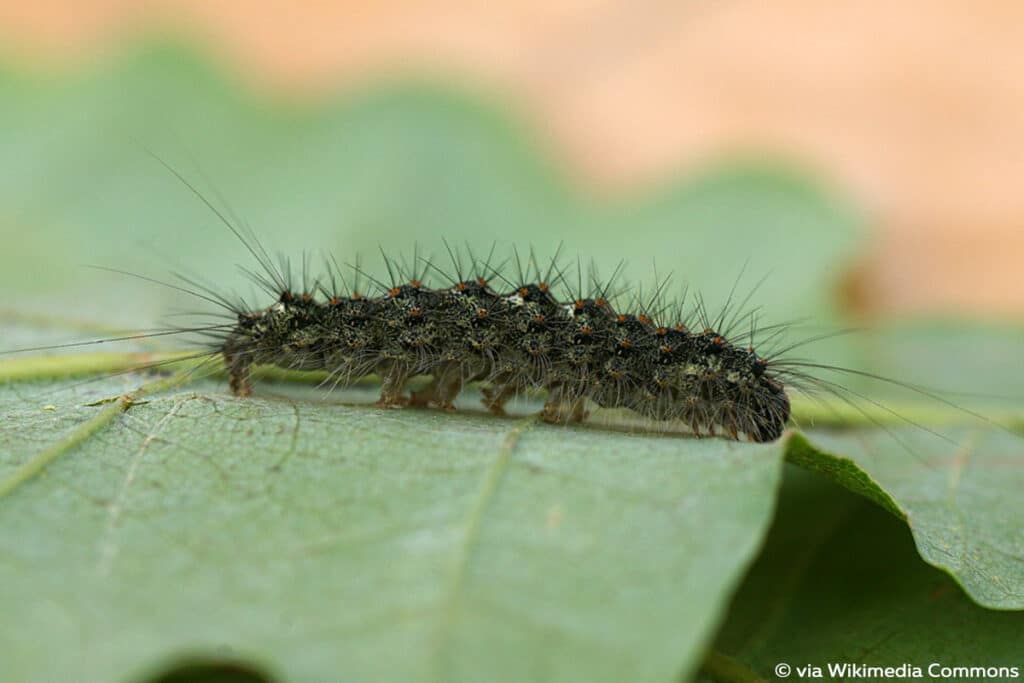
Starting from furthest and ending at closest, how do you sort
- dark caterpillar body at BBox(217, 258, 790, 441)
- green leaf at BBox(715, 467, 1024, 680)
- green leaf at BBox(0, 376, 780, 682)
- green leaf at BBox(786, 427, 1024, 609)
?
dark caterpillar body at BBox(217, 258, 790, 441)
green leaf at BBox(715, 467, 1024, 680)
green leaf at BBox(786, 427, 1024, 609)
green leaf at BBox(0, 376, 780, 682)

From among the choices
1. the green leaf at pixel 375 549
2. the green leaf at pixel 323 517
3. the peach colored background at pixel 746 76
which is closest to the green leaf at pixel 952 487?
the green leaf at pixel 323 517

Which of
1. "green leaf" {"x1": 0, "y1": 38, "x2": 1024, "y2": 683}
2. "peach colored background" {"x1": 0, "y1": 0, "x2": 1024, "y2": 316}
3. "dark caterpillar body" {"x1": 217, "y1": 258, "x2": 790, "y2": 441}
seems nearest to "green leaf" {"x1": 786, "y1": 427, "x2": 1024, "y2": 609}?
"green leaf" {"x1": 0, "y1": 38, "x2": 1024, "y2": 683}

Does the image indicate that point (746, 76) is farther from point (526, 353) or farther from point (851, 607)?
point (851, 607)

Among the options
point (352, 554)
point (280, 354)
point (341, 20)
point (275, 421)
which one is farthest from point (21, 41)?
point (352, 554)

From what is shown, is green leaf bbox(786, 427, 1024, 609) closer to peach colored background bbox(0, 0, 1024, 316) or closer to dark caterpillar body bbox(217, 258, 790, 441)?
dark caterpillar body bbox(217, 258, 790, 441)

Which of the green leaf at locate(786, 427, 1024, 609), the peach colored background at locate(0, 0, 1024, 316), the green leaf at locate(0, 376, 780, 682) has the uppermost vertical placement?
the peach colored background at locate(0, 0, 1024, 316)

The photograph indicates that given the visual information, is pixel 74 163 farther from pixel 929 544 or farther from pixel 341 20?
pixel 929 544

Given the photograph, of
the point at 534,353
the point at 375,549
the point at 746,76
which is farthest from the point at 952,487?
the point at 746,76
